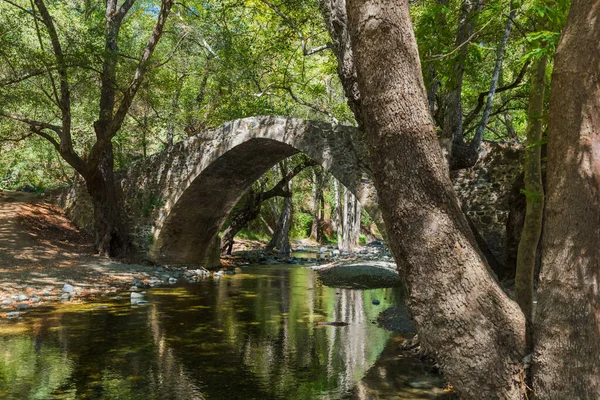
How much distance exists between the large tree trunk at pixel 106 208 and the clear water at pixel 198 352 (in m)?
4.23

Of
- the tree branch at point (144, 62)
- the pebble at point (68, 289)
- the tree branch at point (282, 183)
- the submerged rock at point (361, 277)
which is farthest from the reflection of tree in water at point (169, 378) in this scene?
the tree branch at point (282, 183)

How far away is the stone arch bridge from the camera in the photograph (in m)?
10.9

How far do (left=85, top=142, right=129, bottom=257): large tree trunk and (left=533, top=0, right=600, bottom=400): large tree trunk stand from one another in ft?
39.2

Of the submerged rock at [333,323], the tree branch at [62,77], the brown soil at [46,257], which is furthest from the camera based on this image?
the tree branch at [62,77]

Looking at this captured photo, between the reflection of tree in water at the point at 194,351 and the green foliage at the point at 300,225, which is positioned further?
the green foliage at the point at 300,225

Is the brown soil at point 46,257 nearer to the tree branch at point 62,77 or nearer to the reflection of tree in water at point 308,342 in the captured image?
the tree branch at point 62,77

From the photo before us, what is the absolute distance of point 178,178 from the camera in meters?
12.7

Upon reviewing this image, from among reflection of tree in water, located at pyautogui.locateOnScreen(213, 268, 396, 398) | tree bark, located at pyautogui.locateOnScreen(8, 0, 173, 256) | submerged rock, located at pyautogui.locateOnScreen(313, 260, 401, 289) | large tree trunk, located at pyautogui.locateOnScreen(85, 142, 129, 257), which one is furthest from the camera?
large tree trunk, located at pyautogui.locateOnScreen(85, 142, 129, 257)

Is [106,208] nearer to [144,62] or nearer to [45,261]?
[45,261]

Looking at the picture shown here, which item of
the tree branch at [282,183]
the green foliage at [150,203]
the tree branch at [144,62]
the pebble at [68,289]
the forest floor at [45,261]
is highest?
the tree branch at [144,62]

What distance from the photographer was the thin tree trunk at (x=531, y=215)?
3600 mm

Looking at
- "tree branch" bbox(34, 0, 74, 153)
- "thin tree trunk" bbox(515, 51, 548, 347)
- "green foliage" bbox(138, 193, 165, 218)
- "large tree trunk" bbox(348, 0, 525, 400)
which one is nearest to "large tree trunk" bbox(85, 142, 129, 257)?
"green foliage" bbox(138, 193, 165, 218)

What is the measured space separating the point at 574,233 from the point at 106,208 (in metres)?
12.3

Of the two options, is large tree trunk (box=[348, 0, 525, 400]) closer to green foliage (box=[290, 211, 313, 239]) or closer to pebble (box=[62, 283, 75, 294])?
pebble (box=[62, 283, 75, 294])
